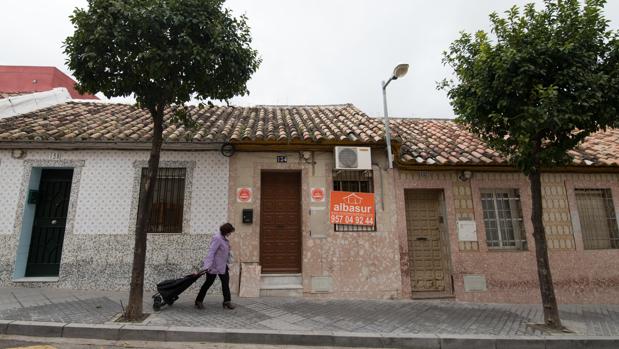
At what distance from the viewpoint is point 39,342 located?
4.52 meters

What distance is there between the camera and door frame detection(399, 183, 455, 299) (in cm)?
738

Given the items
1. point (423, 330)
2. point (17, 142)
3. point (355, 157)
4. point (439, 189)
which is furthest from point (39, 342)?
point (439, 189)

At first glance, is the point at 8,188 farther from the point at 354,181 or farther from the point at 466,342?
the point at 466,342

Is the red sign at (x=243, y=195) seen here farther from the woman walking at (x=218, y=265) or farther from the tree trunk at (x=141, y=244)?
the tree trunk at (x=141, y=244)

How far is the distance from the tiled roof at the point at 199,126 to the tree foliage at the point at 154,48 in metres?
1.87

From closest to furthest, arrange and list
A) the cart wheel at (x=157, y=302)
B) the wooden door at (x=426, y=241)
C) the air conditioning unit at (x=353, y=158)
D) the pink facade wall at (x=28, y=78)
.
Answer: the cart wheel at (x=157, y=302), the air conditioning unit at (x=353, y=158), the wooden door at (x=426, y=241), the pink facade wall at (x=28, y=78)

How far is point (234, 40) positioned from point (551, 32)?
213 inches

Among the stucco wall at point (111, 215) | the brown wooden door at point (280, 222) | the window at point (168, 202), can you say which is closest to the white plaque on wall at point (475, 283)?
the brown wooden door at point (280, 222)

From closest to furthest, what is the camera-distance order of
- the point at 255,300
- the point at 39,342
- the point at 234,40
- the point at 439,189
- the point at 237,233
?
the point at 39,342, the point at 234,40, the point at 255,300, the point at 237,233, the point at 439,189

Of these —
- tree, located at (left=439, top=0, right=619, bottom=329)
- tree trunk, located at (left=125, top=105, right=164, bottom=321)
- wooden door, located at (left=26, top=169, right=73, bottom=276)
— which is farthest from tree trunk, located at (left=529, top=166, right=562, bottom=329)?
wooden door, located at (left=26, top=169, right=73, bottom=276)

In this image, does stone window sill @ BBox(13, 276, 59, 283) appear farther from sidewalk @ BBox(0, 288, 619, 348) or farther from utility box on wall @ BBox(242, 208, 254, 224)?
utility box on wall @ BBox(242, 208, 254, 224)

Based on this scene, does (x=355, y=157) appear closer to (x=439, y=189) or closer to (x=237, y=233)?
(x=439, y=189)

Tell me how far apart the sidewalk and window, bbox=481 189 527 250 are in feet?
4.80

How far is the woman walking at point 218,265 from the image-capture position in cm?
598
